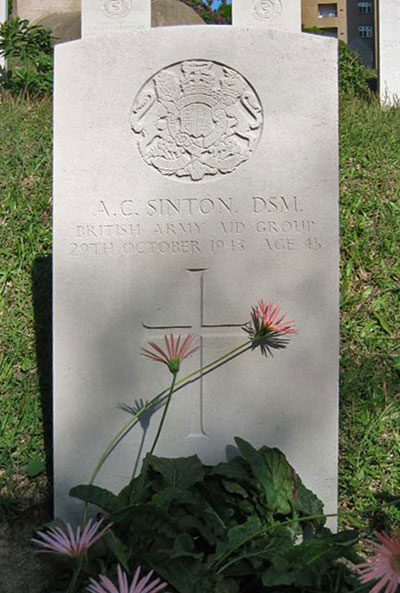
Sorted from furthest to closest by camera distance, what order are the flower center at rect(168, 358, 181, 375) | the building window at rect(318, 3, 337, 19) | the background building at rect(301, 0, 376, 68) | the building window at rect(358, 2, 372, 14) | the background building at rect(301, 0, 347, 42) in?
the building window at rect(358, 2, 372, 14) < the building window at rect(318, 3, 337, 19) < the background building at rect(301, 0, 347, 42) < the background building at rect(301, 0, 376, 68) < the flower center at rect(168, 358, 181, 375)

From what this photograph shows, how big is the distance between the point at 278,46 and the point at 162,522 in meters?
1.90

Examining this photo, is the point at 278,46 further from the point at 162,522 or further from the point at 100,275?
the point at 162,522

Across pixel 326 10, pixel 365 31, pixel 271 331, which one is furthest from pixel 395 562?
pixel 365 31

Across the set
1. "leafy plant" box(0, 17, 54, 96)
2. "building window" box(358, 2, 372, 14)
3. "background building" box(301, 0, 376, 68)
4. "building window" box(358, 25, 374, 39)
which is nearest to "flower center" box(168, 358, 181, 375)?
"leafy plant" box(0, 17, 54, 96)

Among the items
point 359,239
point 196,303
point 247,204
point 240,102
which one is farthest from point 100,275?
point 359,239

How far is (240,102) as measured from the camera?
2.92 meters

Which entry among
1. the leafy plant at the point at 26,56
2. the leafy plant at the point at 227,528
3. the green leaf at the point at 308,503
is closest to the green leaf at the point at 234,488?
the leafy plant at the point at 227,528

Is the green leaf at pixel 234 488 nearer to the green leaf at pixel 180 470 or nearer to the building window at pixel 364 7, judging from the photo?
the green leaf at pixel 180 470

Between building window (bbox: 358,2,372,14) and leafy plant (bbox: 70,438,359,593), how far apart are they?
33631mm

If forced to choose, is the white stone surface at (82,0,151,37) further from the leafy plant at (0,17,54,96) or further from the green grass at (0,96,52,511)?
the leafy plant at (0,17,54,96)

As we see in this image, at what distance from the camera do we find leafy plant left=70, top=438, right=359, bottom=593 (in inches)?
90.0

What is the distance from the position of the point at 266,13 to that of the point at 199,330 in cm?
134

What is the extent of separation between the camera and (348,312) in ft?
13.5

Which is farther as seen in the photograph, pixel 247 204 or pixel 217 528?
pixel 247 204
